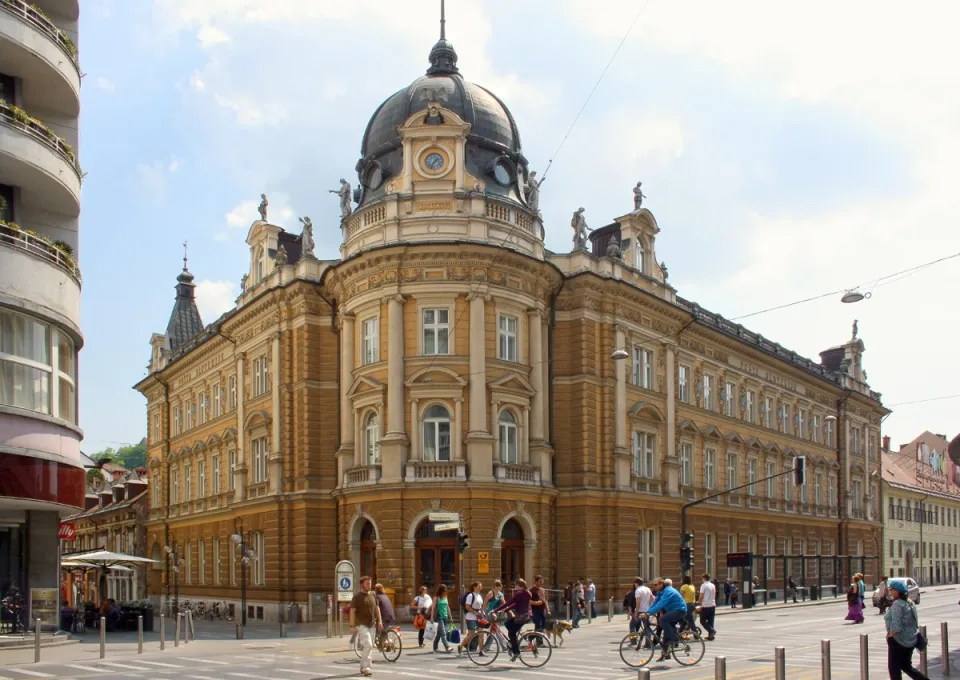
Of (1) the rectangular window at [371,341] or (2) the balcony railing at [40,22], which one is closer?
(2) the balcony railing at [40,22]

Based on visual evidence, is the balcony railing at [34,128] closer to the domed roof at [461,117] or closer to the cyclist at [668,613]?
the cyclist at [668,613]

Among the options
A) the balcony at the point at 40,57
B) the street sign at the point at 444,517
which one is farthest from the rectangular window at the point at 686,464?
the balcony at the point at 40,57

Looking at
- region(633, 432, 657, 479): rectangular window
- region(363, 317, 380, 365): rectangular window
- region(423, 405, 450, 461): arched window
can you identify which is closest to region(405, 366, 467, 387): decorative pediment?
region(423, 405, 450, 461): arched window

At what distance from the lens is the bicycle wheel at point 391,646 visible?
23453 mm

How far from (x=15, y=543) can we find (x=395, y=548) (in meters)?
15.4

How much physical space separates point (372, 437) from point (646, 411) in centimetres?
1172

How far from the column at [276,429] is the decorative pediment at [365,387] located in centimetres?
466

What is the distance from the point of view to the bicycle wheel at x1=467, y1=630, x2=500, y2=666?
22.3 meters

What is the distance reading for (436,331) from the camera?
3844 cm

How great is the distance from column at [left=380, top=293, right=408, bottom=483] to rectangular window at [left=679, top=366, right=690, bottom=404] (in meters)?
15.5

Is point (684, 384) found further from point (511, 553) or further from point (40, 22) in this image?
point (40, 22)

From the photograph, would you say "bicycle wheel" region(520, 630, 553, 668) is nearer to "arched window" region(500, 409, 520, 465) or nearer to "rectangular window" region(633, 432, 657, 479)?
"arched window" region(500, 409, 520, 465)

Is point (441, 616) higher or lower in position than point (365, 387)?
lower

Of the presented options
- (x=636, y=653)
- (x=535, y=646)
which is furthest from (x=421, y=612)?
(x=636, y=653)
